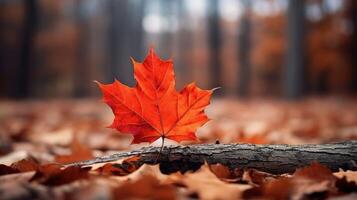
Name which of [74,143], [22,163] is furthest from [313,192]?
[74,143]

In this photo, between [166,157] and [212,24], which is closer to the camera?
[166,157]

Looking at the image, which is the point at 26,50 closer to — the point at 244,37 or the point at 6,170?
the point at 244,37

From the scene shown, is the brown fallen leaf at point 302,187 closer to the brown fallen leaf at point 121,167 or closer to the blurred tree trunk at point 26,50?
the brown fallen leaf at point 121,167

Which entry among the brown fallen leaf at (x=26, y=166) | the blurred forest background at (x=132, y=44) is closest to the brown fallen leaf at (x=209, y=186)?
the brown fallen leaf at (x=26, y=166)

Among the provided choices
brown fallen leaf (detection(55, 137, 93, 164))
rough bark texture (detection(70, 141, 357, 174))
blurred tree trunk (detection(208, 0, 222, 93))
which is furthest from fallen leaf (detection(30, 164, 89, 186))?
blurred tree trunk (detection(208, 0, 222, 93))

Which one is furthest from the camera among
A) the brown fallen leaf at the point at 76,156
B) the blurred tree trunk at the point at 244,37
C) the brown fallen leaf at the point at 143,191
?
the blurred tree trunk at the point at 244,37

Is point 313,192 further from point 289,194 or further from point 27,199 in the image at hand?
point 27,199

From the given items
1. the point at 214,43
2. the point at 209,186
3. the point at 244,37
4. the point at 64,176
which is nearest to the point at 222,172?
the point at 209,186
